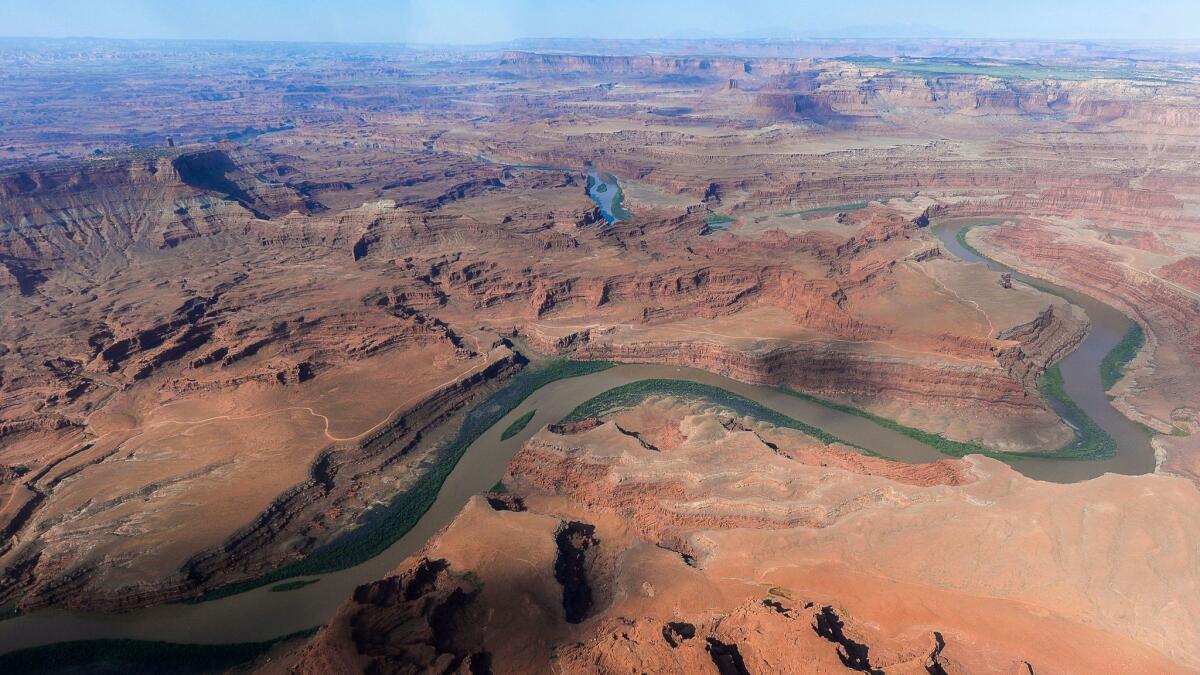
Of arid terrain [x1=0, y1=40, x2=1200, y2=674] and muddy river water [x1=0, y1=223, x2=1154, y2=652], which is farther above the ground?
arid terrain [x1=0, y1=40, x2=1200, y2=674]

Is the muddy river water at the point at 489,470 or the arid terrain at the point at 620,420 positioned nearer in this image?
the arid terrain at the point at 620,420

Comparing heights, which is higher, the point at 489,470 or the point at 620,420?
the point at 620,420

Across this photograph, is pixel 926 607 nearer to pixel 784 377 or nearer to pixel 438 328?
pixel 784 377

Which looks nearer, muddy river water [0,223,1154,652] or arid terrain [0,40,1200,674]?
arid terrain [0,40,1200,674]

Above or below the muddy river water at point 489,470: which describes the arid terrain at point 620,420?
above
